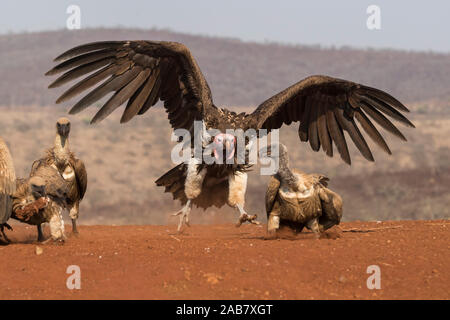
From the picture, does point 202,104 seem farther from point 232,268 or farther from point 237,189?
point 232,268

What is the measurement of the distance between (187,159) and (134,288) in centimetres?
452

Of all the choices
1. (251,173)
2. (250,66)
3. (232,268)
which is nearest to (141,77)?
(232,268)

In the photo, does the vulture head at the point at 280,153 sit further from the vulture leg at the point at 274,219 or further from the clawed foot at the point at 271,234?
the clawed foot at the point at 271,234

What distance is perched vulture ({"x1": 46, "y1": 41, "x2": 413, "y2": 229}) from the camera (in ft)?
34.9

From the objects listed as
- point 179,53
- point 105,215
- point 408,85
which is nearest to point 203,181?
point 179,53

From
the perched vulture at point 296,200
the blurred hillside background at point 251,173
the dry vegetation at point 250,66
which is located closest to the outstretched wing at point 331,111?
the perched vulture at point 296,200

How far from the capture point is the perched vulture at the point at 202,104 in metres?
10.6

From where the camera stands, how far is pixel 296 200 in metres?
9.57

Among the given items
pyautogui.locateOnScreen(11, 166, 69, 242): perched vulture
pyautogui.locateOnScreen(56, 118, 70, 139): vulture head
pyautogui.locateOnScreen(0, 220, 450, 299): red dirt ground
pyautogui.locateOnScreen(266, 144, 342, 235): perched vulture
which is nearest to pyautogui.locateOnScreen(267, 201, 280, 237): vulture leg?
pyautogui.locateOnScreen(266, 144, 342, 235): perched vulture

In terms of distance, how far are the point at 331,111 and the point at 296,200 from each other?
2812 millimetres

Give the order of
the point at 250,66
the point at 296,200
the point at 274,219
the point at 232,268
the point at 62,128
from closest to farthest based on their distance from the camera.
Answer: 1. the point at 232,268
2. the point at 296,200
3. the point at 274,219
4. the point at 62,128
5. the point at 250,66

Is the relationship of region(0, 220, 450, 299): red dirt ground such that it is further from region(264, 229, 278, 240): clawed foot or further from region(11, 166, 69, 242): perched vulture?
region(11, 166, 69, 242): perched vulture

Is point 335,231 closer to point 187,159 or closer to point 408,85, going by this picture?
point 187,159

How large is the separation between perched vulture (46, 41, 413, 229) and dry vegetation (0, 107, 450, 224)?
1182cm
